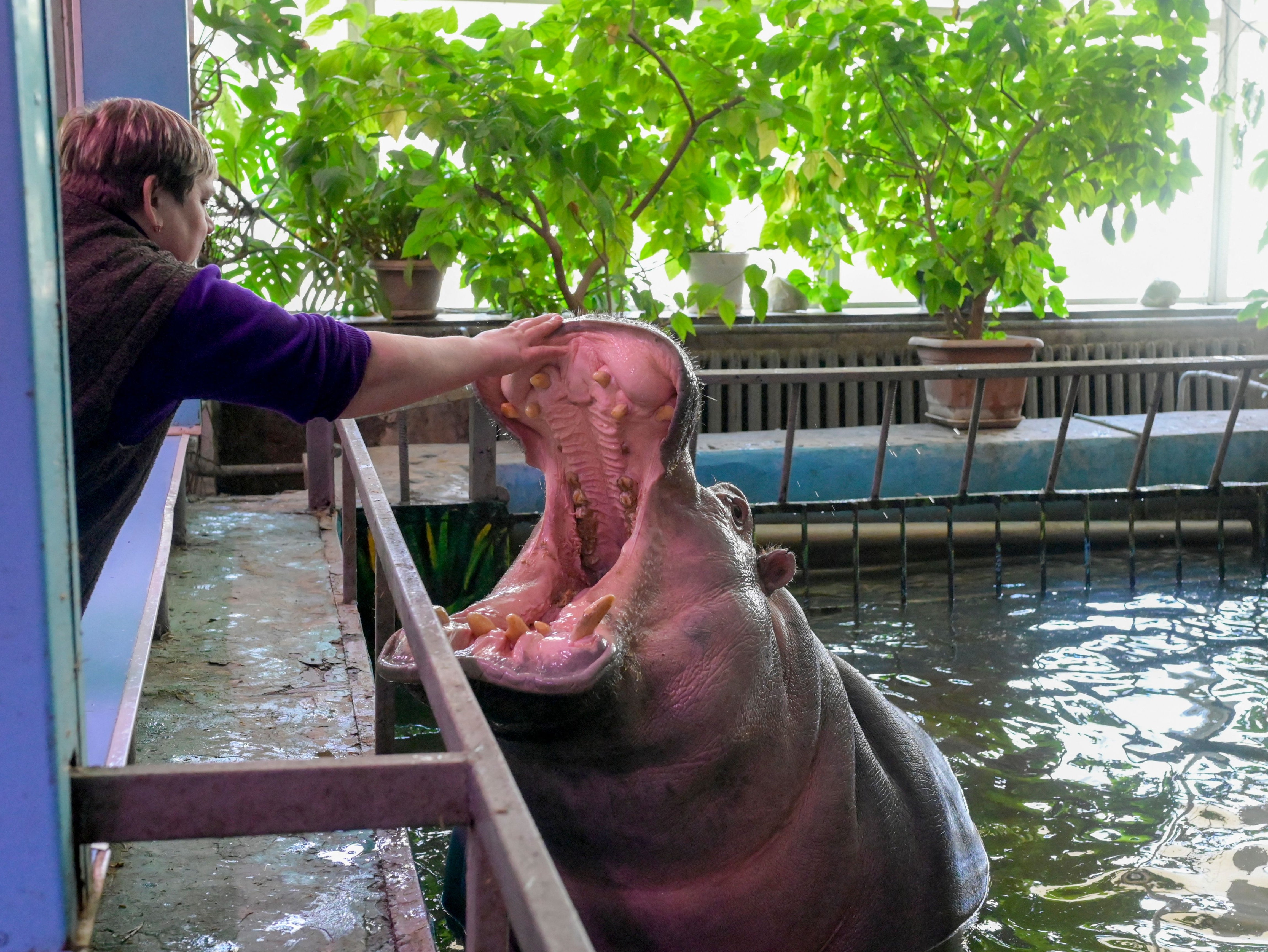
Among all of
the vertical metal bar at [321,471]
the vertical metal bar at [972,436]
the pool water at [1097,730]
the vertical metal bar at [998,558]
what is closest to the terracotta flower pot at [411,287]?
the vertical metal bar at [321,471]

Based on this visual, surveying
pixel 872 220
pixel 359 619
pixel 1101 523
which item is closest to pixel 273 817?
pixel 359 619

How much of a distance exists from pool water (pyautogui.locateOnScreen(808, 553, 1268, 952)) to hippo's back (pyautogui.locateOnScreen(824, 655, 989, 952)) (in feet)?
0.65

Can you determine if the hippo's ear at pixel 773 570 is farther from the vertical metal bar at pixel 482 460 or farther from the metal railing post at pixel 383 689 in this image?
the vertical metal bar at pixel 482 460

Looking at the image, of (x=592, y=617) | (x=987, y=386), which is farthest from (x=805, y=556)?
(x=592, y=617)

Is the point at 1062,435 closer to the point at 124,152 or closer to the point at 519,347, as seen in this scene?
the point at 519,347

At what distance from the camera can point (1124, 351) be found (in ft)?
29.3

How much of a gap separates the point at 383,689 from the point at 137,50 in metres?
3.14

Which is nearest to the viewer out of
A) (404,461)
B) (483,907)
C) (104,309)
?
(483,907)

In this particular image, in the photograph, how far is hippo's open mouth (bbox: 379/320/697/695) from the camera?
1.56 metres

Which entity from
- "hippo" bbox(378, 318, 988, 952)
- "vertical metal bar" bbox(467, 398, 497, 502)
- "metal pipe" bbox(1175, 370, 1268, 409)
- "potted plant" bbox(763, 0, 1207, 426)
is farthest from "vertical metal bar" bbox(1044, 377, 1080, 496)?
"hippo" bbox(378, 318, 988, 952)

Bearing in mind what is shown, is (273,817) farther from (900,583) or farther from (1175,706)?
(900,583)

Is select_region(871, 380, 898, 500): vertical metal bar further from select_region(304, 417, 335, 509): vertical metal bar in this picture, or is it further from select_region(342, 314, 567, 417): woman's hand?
select_region(342, 314, 567, 417): woman's hand

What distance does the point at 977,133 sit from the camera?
7.05 meters

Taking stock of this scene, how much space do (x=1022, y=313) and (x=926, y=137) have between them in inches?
102
